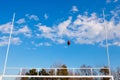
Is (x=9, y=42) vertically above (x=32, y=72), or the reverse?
(x=9, y=42)

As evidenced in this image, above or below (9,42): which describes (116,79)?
below

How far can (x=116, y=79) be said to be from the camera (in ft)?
146

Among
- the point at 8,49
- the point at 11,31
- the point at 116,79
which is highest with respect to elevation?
the point at 11,31

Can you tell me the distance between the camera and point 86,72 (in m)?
40.7

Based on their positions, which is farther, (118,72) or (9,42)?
(118,72)

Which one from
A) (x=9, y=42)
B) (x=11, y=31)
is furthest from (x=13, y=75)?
(x=11, y=31)

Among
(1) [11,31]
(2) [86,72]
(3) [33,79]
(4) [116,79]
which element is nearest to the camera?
(1) [11,31]

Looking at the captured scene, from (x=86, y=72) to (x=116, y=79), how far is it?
836 cm

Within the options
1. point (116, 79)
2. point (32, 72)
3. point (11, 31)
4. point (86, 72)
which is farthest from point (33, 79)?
point (116, 79)

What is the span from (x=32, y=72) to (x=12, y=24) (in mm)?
15216

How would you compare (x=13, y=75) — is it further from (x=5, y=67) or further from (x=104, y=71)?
(x=104, y=71)

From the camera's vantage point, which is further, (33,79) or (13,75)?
(33,79)

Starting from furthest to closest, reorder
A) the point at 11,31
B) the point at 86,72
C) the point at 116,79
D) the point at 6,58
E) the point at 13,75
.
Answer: the point at 116,79 < the point at 86,72 < the point at 11,31 < the point at 6,58 < the point at 13,75

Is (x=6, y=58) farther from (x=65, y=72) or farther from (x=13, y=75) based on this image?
(x=65, y=72)
